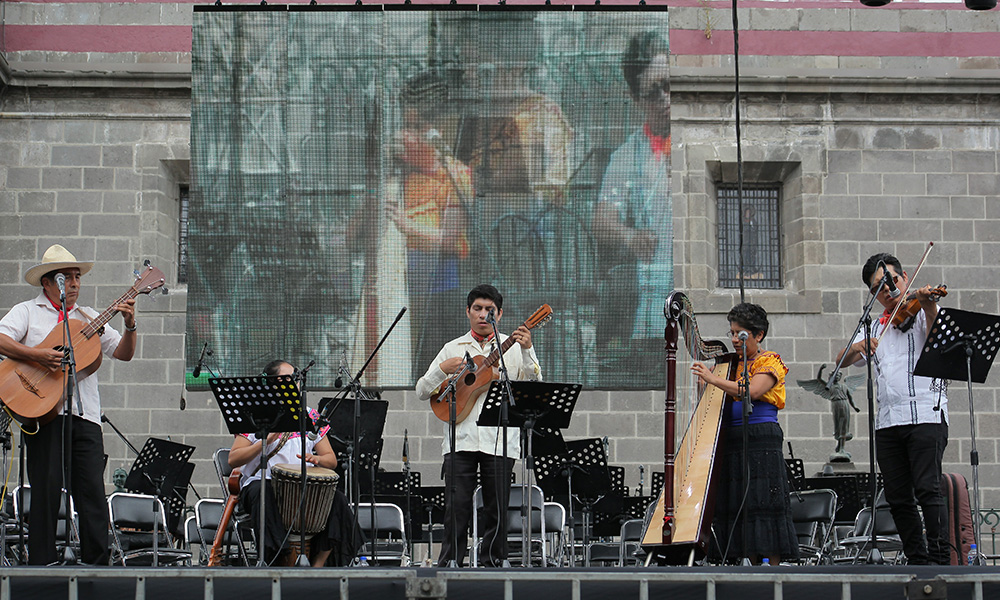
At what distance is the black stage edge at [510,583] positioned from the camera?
4750mm

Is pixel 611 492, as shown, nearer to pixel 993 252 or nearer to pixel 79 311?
pixel 79 311

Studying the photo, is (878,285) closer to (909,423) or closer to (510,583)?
(909,423)

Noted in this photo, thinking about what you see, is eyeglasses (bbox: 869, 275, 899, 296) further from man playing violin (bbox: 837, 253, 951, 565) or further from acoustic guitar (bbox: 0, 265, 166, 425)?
acoustic guitar (bbox: 0, 265, 166, 425)

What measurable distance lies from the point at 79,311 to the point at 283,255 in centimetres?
507

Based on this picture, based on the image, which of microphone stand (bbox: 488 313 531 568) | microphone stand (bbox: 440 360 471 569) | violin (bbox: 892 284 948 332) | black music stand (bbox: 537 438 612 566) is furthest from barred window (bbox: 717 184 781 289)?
microphone stand (bbox: 440 360 471 569)

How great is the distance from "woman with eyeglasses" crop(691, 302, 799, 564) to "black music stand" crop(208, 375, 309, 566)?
88.7 inches

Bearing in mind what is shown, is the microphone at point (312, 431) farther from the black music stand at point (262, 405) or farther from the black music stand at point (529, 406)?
the black music stand at point (529, 406)

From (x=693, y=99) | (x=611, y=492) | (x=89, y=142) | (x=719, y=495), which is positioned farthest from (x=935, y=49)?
(x=89, y=142)

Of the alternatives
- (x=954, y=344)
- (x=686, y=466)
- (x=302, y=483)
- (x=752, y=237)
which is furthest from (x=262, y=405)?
(x=752, y=237)

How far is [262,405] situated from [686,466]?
233 cm

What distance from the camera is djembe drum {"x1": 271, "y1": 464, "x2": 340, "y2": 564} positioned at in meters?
7.03

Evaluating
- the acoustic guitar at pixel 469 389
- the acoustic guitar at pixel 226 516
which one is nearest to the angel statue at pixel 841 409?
the acoustic guitar at pixel 469 389

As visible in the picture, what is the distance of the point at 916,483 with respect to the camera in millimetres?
6504

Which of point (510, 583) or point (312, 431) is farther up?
point (312, 431)
